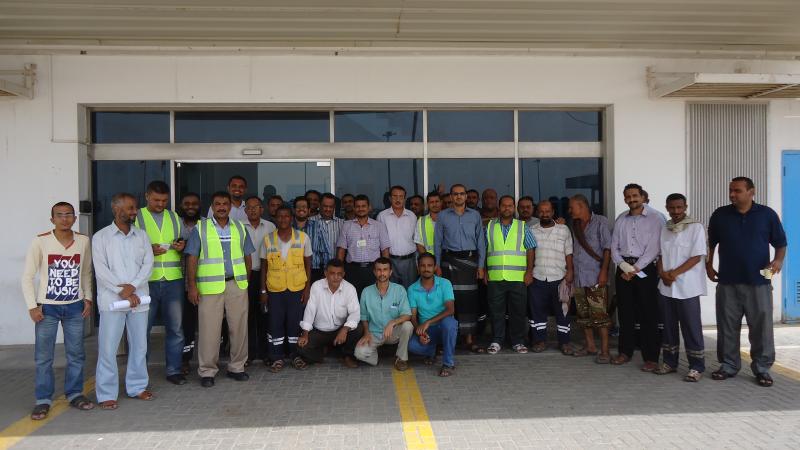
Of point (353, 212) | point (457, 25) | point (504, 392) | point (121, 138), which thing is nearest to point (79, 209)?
point (121, 138)

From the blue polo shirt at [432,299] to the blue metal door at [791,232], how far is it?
4.97 m

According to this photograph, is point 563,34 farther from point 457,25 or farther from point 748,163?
point 748,163

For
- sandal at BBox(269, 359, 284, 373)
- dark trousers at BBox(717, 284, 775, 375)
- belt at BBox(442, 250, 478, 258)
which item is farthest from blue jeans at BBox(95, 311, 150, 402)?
dark trousers at BBox(717, 284, 775, 375)

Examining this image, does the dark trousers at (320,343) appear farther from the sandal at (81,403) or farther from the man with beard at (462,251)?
the sandal at (81,403)

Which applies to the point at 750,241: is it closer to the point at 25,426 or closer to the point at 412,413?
the point at 412,413

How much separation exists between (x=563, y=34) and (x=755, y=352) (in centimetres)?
397

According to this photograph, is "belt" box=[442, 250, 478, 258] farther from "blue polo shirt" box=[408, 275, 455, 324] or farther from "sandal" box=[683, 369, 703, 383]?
"sandal" box=[683, 369, 703, 383]

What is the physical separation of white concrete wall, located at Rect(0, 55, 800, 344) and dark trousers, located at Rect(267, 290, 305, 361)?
8.70 feet

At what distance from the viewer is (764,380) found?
505 cm

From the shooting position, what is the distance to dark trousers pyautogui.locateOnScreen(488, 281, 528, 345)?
20.4 feet

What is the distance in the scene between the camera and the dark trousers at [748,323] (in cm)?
512

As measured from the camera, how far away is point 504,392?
16.1 feet

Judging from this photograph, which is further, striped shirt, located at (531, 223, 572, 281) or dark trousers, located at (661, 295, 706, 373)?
striped shirt, located at (531, 223, 572, 281)

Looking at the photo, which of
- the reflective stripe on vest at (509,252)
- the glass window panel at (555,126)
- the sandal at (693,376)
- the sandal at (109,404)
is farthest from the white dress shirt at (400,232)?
the sandal at (109,404)
